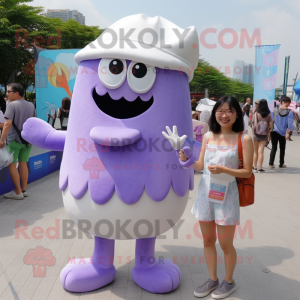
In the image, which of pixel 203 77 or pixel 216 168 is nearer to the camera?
pixel 216 168

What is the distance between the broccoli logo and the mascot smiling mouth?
167 cm

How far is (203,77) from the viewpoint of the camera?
3791cm

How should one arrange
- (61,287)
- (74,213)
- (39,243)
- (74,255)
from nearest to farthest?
(74,213)
(61,287)
(74,255)
(39,243)

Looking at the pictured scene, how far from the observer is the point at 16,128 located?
529 cm

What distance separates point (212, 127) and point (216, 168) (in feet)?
1.40

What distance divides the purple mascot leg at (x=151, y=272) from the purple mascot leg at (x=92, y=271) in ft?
0.79

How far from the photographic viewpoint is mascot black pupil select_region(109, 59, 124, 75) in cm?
254

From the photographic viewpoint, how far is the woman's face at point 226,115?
2.64 metres

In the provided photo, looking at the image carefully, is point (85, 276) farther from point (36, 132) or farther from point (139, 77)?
point (139, 77)

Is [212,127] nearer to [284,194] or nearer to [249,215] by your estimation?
[249,215]

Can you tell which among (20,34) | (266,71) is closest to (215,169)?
(266,71)

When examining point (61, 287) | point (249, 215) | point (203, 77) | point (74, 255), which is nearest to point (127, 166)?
point (61, 287)

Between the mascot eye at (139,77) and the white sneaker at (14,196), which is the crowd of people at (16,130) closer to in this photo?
the white sneaker at (14,196)

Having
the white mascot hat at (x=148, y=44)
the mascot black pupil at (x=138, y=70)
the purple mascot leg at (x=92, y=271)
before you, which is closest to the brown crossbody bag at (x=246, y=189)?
the white mascot hat at (x=148, y=44)
